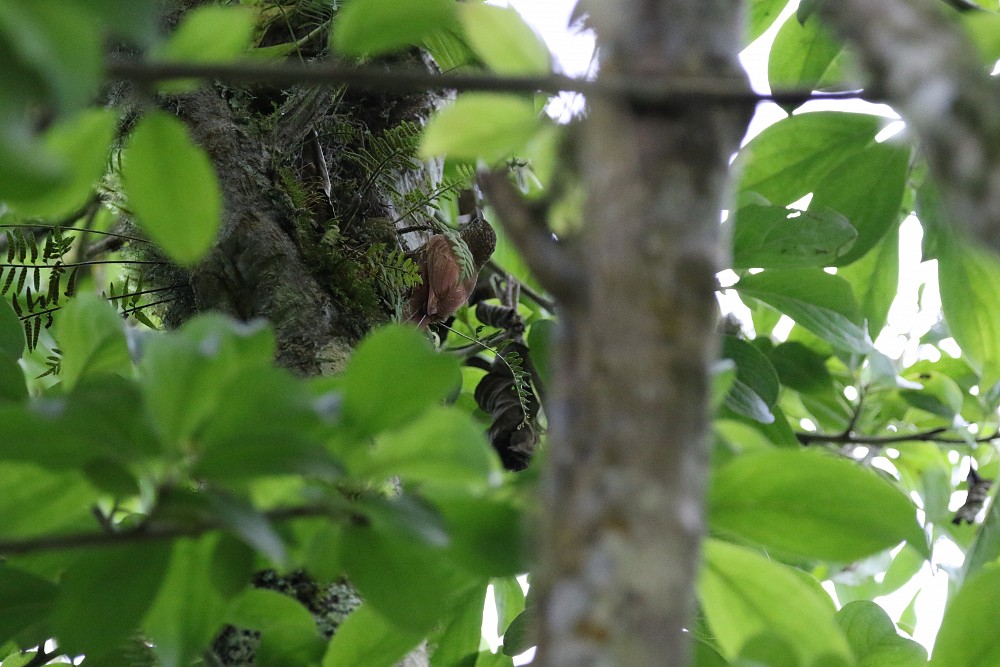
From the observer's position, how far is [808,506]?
1.45 feet

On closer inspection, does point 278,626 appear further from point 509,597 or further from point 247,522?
point 509,597

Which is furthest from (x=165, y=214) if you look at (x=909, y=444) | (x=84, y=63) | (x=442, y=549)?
(x=909, y=444)

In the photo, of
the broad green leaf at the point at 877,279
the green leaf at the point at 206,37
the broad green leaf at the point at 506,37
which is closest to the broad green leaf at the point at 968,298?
the broad green leaf at the point at 877,279

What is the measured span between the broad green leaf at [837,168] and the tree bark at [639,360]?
83 cm

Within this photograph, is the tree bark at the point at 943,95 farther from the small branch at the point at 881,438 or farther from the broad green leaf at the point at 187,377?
the small branch at the point at 881,438

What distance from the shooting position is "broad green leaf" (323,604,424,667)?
528 mm

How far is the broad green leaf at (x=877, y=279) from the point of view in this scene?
1359mm

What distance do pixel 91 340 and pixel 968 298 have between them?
3.49 feet

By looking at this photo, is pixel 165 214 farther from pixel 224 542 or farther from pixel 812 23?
pixel 812 23

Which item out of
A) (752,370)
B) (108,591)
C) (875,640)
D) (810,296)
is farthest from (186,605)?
(810,296)

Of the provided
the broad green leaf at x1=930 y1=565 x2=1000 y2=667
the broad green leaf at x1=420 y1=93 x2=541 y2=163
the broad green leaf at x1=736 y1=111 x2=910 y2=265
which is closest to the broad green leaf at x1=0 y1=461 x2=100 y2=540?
the broad green leaf at x1=420 y1=93 x2=541 y2=163

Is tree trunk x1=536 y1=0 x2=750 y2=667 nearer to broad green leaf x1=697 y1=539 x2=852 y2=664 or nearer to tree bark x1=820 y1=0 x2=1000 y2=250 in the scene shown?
tree bark x1=820 y1=0 x2=1000 y2=250

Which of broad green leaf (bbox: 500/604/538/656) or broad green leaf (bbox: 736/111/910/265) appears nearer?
broad green leaf (bbox: 500/604/538/656)


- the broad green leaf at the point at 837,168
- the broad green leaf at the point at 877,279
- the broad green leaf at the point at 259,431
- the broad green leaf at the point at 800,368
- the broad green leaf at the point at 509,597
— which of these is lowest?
the broad green leaf at the point at 800,368
